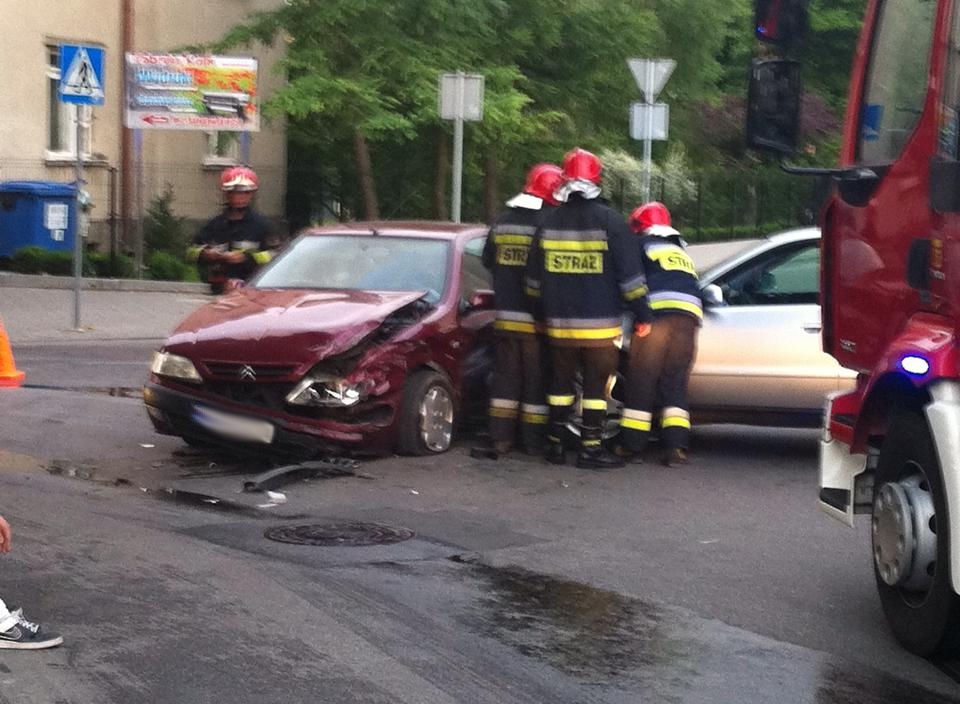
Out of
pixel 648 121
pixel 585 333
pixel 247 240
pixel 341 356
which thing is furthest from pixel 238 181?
pixel 648 121

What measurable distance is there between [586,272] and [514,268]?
52 centimetres

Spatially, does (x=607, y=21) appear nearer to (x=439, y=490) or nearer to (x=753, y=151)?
(x=439, y=490)

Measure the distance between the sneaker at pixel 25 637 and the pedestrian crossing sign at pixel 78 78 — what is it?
A: 1247 cm

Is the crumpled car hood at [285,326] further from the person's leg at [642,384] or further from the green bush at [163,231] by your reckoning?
the green bush at [163,231]

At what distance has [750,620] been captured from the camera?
22.1 ft

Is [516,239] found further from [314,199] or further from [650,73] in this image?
[314,199]

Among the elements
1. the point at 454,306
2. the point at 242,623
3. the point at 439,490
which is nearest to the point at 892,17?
the point at 242,623

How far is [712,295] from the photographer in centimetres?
1096

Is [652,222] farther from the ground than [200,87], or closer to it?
closer to it

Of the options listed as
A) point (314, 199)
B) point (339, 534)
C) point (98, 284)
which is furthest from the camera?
point (314, 199)

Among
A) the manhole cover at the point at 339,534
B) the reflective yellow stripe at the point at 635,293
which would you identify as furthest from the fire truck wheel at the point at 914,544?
the reflective yellow stripe at the point at 635,293

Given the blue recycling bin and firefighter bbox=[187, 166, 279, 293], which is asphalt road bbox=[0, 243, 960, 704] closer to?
firefighter bbox=[187, 166, 279, 293]

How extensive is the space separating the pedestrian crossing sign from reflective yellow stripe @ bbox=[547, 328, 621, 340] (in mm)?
8776

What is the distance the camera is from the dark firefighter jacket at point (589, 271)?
1046 cm
